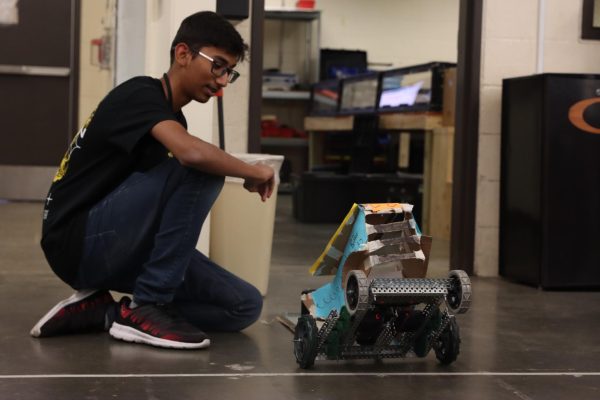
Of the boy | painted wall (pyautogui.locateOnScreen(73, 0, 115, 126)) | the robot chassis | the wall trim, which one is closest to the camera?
the robot chassis

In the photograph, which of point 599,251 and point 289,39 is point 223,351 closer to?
point 599,251

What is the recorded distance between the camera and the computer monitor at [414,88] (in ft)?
22.6

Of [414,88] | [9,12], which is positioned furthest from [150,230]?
[9,12]

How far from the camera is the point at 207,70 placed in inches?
113

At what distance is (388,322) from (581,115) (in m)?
2.00

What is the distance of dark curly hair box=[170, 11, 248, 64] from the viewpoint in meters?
2.87

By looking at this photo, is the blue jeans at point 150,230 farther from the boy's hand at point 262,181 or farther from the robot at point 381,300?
the robot at point 381,300

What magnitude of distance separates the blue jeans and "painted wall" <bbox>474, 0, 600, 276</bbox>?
205cm

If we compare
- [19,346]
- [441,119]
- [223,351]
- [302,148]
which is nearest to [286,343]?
[223,351]

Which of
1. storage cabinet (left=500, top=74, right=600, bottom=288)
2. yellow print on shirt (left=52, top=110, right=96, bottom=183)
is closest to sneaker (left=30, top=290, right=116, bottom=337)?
yellow print on shirt (left=52, top=110, right=96, bottom=183)

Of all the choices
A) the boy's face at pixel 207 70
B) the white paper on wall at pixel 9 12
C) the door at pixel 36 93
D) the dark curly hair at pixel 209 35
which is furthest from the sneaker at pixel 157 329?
the white paper on wall at pixel 9 12

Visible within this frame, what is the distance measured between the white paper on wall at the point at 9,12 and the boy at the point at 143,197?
5.88 m

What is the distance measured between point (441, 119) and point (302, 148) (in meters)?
5.05

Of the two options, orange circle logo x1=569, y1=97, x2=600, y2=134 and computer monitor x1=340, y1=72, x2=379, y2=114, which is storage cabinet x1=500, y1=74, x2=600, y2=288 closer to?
orange circle logo x1=569, y1=97, x2=600, y2=134
